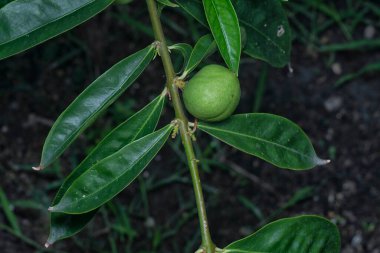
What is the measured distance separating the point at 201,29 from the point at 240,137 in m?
1.85

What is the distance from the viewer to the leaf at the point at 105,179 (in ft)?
5.18

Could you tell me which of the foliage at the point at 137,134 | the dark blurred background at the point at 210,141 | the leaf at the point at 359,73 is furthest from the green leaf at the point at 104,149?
the leaf at the point at 359,73

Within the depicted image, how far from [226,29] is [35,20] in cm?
46

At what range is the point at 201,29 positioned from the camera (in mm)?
3539

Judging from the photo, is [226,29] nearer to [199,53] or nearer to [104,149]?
[199,53]

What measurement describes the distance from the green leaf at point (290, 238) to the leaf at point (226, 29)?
0.38 metres

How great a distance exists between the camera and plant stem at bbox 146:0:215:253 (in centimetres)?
161

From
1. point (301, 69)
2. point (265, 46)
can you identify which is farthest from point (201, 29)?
point (265, 46)

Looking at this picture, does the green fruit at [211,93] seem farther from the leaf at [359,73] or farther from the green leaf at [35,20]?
the leaf at [359,73]

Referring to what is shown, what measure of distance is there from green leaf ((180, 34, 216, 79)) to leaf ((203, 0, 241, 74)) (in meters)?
0.16

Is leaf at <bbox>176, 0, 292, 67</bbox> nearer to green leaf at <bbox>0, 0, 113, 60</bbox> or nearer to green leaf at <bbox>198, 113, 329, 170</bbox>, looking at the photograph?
green leaf at <bbox>198, 113, 329, 170</bbox>

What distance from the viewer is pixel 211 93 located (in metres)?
1.62

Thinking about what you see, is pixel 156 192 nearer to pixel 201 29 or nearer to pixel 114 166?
pixel 201 29

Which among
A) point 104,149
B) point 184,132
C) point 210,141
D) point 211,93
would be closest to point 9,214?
point 210,141
